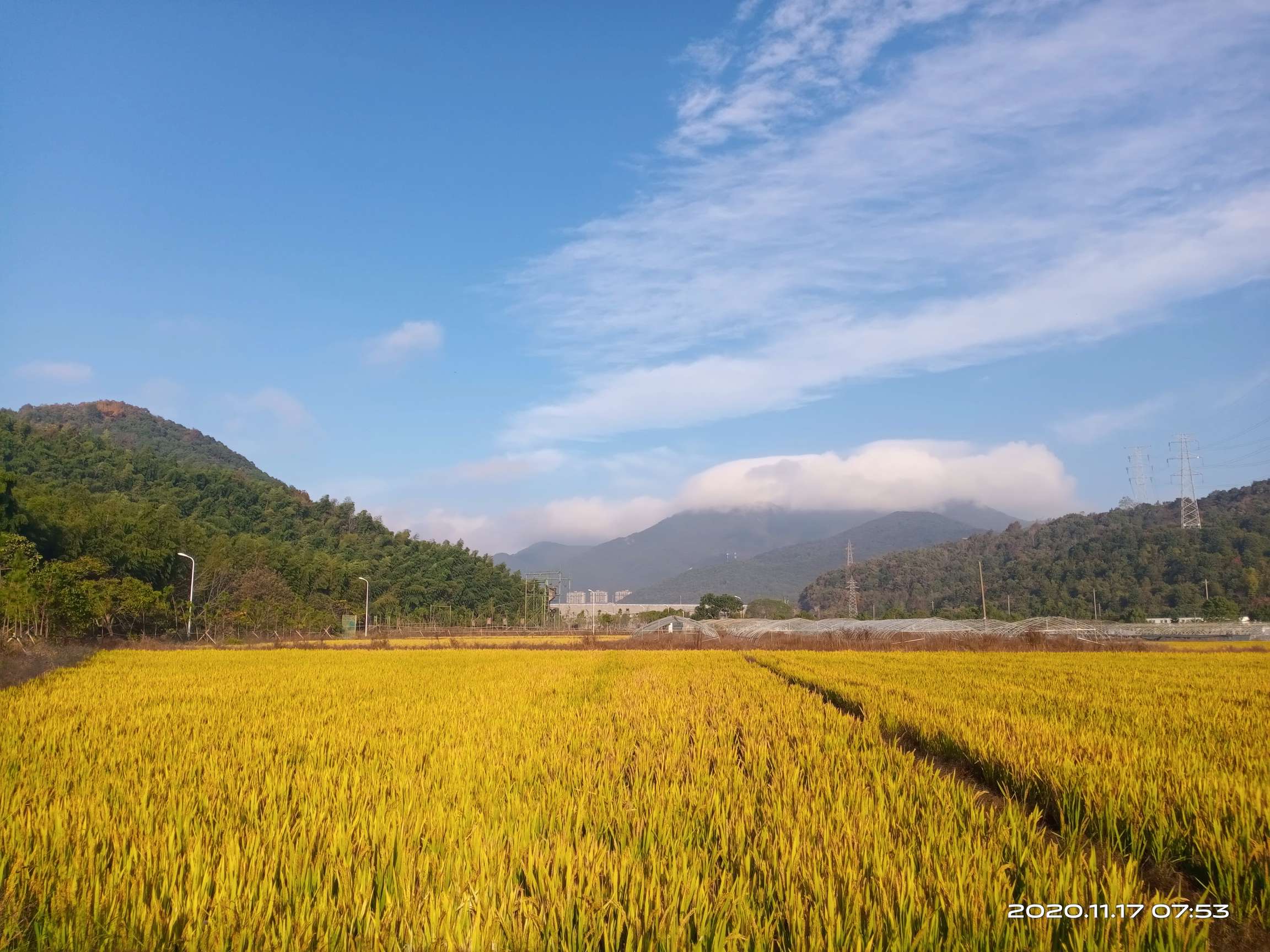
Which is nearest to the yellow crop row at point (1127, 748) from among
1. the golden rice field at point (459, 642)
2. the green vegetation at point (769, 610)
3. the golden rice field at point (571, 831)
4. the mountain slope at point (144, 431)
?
the golden rice field at point (571, 831)

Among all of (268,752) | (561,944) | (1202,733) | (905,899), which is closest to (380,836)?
(561,944)

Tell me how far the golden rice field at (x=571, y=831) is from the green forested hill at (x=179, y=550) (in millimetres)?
A: 23767

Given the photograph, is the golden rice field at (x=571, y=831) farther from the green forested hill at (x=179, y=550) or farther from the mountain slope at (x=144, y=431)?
the mountain slope at (x=144, y=431)

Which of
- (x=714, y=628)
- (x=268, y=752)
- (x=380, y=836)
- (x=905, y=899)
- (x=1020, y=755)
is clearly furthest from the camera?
(x=714, y=628)

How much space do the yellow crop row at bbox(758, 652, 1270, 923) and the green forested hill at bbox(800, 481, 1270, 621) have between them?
68239mm

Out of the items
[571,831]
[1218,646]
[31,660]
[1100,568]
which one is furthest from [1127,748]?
[1100,568]

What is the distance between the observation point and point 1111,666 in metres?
20.2

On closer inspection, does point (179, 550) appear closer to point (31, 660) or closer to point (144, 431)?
point (31, 660)

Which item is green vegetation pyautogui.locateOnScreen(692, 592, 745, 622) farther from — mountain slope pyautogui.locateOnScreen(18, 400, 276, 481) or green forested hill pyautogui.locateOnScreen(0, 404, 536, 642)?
mountain slope pyautogui.locateOnScreen(18, 400, 276, 481)

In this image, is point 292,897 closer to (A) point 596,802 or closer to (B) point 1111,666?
(A) point 596,802

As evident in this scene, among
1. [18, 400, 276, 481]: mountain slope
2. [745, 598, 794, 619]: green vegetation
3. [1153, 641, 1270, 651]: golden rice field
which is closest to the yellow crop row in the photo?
[1153, 641, 1270, 651]: golden rice field

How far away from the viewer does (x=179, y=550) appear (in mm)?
51406

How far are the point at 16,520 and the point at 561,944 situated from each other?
44084mm

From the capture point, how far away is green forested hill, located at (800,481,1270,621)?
7462cm
